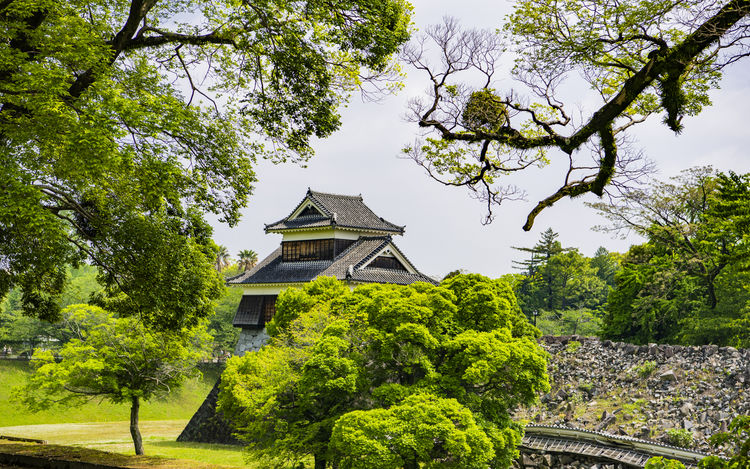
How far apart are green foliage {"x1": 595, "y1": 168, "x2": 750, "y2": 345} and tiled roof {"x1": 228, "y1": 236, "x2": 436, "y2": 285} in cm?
980

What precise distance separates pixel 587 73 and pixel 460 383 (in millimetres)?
10296

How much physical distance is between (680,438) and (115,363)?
18140 millimetres

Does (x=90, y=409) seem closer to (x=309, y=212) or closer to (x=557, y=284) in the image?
(x=309, y=212)

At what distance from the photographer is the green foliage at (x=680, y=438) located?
1730 centimetres

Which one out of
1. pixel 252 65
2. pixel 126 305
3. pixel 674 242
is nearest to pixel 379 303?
pixel 126 305

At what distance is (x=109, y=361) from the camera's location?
19.6m

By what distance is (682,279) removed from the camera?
1044 inches

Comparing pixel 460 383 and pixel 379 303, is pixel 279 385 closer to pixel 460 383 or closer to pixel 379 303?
pixel 379 303

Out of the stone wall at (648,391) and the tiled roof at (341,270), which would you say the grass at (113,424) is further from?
the stone wall at (648,391)

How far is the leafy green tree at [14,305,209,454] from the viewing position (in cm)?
1938

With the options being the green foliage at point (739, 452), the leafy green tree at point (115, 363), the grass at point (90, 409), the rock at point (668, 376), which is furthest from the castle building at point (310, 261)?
the green foliage at point (739, 452)

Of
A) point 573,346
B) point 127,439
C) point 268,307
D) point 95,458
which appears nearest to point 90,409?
point 127,439

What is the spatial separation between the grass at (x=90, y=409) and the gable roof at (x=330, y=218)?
36.7ft

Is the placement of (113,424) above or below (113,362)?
below
